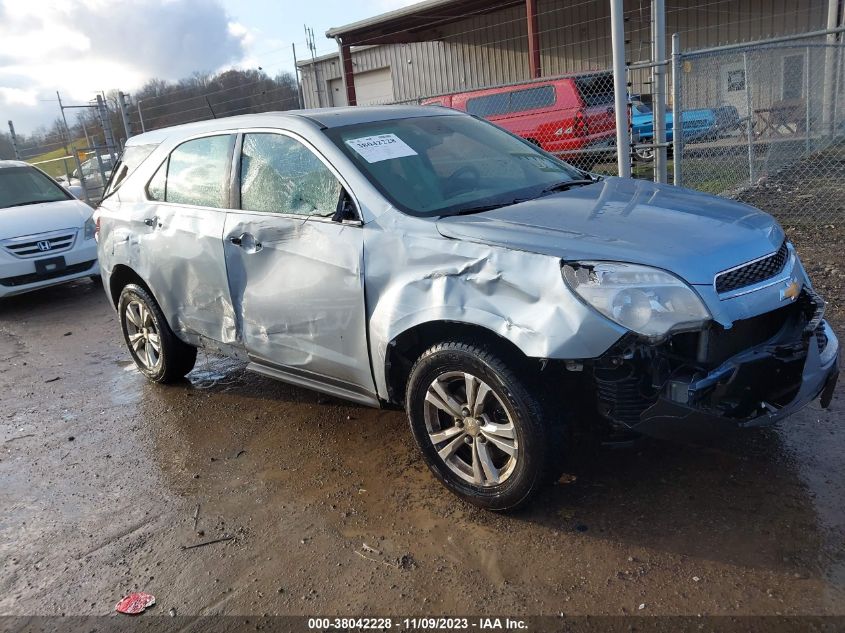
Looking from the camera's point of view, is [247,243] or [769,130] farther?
[769,130]

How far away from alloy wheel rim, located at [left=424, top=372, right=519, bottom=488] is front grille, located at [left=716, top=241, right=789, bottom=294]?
0.99 m

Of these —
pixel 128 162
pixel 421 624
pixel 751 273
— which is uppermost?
pixel 128 162

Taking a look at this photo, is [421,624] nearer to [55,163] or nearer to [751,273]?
[751,273]

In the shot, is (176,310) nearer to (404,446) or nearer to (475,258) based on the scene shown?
(404,446)

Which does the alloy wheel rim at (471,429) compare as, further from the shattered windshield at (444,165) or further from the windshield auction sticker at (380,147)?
the windshield auction sticker at (380,147)

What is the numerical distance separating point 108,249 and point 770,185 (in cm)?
830

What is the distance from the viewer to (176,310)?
460 centimetres

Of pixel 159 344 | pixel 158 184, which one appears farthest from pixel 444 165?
pixel 159 344

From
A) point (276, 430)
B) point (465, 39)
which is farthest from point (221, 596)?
point (465, 39)

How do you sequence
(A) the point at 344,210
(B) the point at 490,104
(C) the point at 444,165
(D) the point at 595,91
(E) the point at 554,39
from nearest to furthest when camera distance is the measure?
1. (A) the point at 344,210
2. (C) the point at 444,165
3. (D) the point at 595,91
4. (B) the point at 490,104
5. (E) the point at 554,39

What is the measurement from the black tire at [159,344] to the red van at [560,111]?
259 inches

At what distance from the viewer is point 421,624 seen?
2.53 metres

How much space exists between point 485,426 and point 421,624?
85 cm

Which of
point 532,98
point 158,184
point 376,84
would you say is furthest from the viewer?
point 376,84
